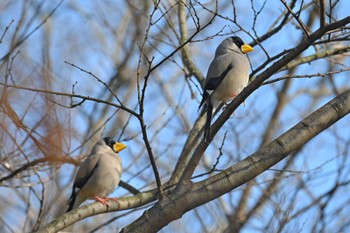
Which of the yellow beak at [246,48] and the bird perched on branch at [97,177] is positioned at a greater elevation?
the yellow beak at [246,48]

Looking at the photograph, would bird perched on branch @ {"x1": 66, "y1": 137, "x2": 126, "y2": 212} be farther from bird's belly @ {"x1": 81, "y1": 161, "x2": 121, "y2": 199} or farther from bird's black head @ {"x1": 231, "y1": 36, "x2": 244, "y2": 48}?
bird's black head @ {"x1": 231, "y1": 36, "x2": 244, "y2": 48}

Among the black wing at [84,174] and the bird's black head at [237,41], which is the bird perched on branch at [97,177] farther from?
the bird's black head at [237,41]

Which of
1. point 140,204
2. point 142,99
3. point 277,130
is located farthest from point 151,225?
point 277,130

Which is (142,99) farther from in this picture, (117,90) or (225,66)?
(117,90)

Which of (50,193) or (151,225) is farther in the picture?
(50,193)

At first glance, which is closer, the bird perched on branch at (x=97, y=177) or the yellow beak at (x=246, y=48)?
the bird perched on branch at (x=97, y=177)

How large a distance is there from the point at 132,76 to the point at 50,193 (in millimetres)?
6080

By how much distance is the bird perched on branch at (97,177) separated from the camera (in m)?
6.66

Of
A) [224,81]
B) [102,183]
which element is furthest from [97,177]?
[224,81]

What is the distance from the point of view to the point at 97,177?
266 inches

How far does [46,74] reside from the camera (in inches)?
214

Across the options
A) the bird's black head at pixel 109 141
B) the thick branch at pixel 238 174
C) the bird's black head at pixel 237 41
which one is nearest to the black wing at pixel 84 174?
the bird's black head at pixel 109 141

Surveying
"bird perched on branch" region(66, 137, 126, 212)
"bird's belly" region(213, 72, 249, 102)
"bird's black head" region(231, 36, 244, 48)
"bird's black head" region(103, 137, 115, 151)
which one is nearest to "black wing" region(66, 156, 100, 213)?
"bird perched on branch" region(66, 137, 126, 212)

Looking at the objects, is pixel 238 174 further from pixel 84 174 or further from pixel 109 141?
pixel 109 141
